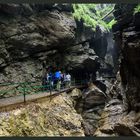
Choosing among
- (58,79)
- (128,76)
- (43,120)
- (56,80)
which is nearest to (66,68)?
(56,80)

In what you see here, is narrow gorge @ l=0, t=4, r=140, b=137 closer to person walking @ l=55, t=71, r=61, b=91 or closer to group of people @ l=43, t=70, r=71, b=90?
person walking @ l=55, t=71, r=61, b=91

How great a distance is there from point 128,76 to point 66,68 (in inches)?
488

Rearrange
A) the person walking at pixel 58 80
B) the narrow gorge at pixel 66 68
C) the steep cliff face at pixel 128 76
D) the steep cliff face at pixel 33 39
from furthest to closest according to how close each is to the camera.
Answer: the steep cliff face at pixel 33 39 < the person walking at pixel 58 80 < the steep cliff face at pixel 128 76 < the narrow gorge at pixel 66 68

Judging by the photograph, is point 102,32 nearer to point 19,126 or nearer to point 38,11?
point 38,11

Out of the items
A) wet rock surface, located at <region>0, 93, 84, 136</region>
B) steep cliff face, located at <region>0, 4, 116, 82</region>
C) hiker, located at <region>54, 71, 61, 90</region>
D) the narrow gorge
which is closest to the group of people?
hiker, located at <region>54, 71, 61, 90</region>

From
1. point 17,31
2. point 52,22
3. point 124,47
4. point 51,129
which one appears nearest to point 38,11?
point 52,22

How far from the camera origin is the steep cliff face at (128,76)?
732 inches

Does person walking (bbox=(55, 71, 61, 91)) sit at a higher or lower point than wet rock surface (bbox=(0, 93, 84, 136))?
higher

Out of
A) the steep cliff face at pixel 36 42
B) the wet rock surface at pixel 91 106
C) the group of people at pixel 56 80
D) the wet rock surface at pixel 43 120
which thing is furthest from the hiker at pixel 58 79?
the wet rock surface at pixel 91 106

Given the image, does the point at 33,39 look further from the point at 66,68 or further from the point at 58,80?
the point at 66,68

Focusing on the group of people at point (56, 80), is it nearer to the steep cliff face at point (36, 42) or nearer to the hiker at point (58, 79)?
the hiker at point (58, 79)

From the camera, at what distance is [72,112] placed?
20.5 meters

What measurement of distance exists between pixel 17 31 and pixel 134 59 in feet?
40.5

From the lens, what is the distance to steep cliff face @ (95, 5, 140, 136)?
61.0 feet
